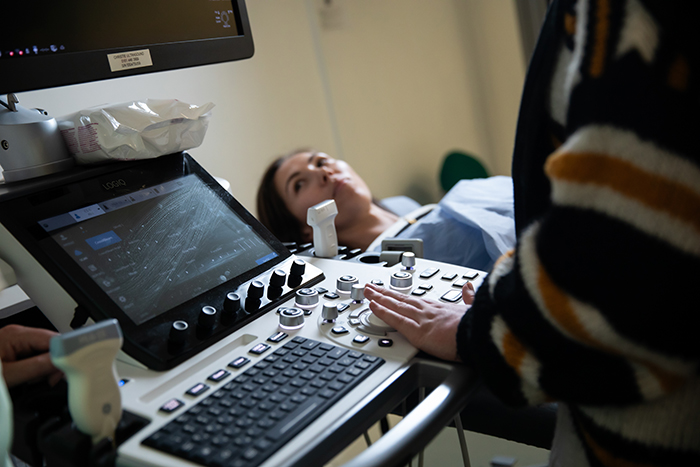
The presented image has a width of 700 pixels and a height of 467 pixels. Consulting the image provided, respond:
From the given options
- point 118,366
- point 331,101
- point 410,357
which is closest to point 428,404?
point 410,357

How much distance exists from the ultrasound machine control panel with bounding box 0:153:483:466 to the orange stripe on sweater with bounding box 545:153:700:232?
0.31 meters

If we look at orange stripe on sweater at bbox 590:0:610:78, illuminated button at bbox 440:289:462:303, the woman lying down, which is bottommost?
the woman lying down

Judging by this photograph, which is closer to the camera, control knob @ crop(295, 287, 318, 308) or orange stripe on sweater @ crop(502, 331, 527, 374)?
orange stripe on sweater @ crop(502, 331, 527, 374)

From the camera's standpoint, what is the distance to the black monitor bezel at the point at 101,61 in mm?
699

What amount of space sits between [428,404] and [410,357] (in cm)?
8

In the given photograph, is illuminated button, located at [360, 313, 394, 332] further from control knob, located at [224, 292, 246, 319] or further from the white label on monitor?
the white label on monitor

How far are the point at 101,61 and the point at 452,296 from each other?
59 centimetres

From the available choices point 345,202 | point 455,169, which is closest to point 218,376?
point 345,202

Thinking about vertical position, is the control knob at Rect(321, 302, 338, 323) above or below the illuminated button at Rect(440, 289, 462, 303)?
above

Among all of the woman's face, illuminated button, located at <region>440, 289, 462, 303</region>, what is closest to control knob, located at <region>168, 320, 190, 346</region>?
illuminated button, located at <region>440, 289, 462, 303</region>

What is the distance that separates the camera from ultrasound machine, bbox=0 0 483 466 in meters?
0.54

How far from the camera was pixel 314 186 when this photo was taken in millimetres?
1730

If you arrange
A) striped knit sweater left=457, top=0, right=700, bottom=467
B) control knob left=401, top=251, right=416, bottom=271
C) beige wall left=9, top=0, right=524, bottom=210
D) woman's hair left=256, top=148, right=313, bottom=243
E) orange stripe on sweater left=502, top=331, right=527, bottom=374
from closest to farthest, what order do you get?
striped knit sweater left=457, top=0, right=700, bottom=467 < orange stripe on sweater left=502, top=331, right=527, bottom=374 < control knob left=401, top=251, right=416, bottom=271 < beige wall left=9, top=0, right=524, bottom=210 < woman's hair left=256, top=148, right=313, bottom=243

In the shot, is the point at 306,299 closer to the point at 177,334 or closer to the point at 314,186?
the point at 177,334
